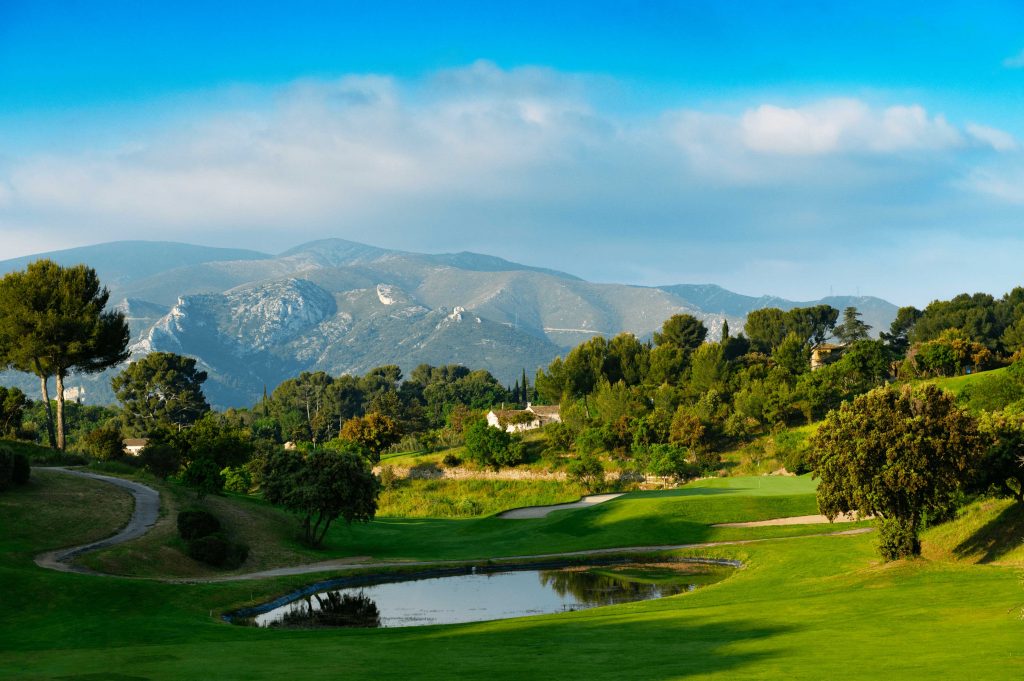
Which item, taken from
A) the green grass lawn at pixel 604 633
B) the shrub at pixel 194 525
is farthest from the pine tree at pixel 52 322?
the shrub at pixel 194 525

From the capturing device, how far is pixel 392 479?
321ft

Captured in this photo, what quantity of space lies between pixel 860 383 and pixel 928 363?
12083mm

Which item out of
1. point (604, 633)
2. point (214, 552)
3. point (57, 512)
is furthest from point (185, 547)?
point (604, 633)

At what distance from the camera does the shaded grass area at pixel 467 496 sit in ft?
271

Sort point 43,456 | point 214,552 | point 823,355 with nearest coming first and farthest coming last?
point 214,552 < point 43,456 < point 823,355

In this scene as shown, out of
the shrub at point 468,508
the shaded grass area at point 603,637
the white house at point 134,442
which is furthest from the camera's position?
the white house at point 134,442

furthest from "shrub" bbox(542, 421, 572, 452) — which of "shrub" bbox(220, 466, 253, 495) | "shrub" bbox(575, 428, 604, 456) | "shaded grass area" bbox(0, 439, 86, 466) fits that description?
"shaded grass area" bbox(0, 439, 86, 466)

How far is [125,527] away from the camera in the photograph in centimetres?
4809

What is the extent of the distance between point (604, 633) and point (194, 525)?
97.5 feet

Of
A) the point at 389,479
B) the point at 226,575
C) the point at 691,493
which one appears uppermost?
the point at 226,575

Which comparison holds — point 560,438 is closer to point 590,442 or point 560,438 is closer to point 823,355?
point 590,442

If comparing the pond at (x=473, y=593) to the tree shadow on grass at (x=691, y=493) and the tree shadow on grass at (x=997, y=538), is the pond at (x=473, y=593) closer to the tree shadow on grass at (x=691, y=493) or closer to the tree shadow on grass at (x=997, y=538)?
the tree shadow on grass at (x=997, y=538)

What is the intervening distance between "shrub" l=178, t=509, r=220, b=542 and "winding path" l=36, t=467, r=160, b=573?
2.14 meters

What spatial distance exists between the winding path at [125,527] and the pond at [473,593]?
33.3ft
